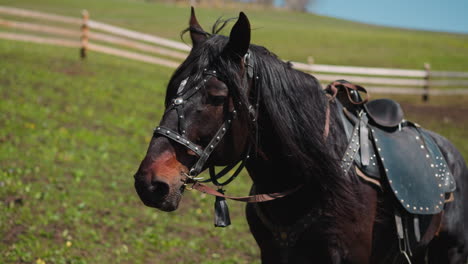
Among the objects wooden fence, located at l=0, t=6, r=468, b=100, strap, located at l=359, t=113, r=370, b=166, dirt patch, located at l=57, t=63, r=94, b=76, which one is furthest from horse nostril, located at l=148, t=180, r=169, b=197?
wooden fence, located at l=0, t=6, r=468, b=100

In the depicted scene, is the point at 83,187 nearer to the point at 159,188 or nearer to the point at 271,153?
the point at 271,153

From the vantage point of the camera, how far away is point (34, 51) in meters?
15.3

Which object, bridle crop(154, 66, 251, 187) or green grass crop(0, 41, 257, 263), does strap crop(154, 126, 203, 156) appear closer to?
bridle crop(154, 66, 251, 187)

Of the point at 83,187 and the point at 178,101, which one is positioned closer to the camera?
the point at 178,101

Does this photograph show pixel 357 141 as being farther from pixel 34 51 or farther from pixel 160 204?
pixel 34 51

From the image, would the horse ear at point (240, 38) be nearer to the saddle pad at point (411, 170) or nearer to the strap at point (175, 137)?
the strap at point (175, 137)

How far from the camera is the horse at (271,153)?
236cm

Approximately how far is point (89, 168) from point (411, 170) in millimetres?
5793

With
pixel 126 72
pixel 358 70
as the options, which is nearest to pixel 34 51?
pixel 126 72

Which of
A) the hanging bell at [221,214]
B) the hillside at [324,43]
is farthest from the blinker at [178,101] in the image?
the hillside at [324,43]

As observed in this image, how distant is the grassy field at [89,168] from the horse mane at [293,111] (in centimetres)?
30

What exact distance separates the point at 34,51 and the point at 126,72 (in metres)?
3.07

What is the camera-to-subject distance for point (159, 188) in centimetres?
228

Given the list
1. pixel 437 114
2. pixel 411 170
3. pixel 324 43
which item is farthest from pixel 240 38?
pixel 324 43
